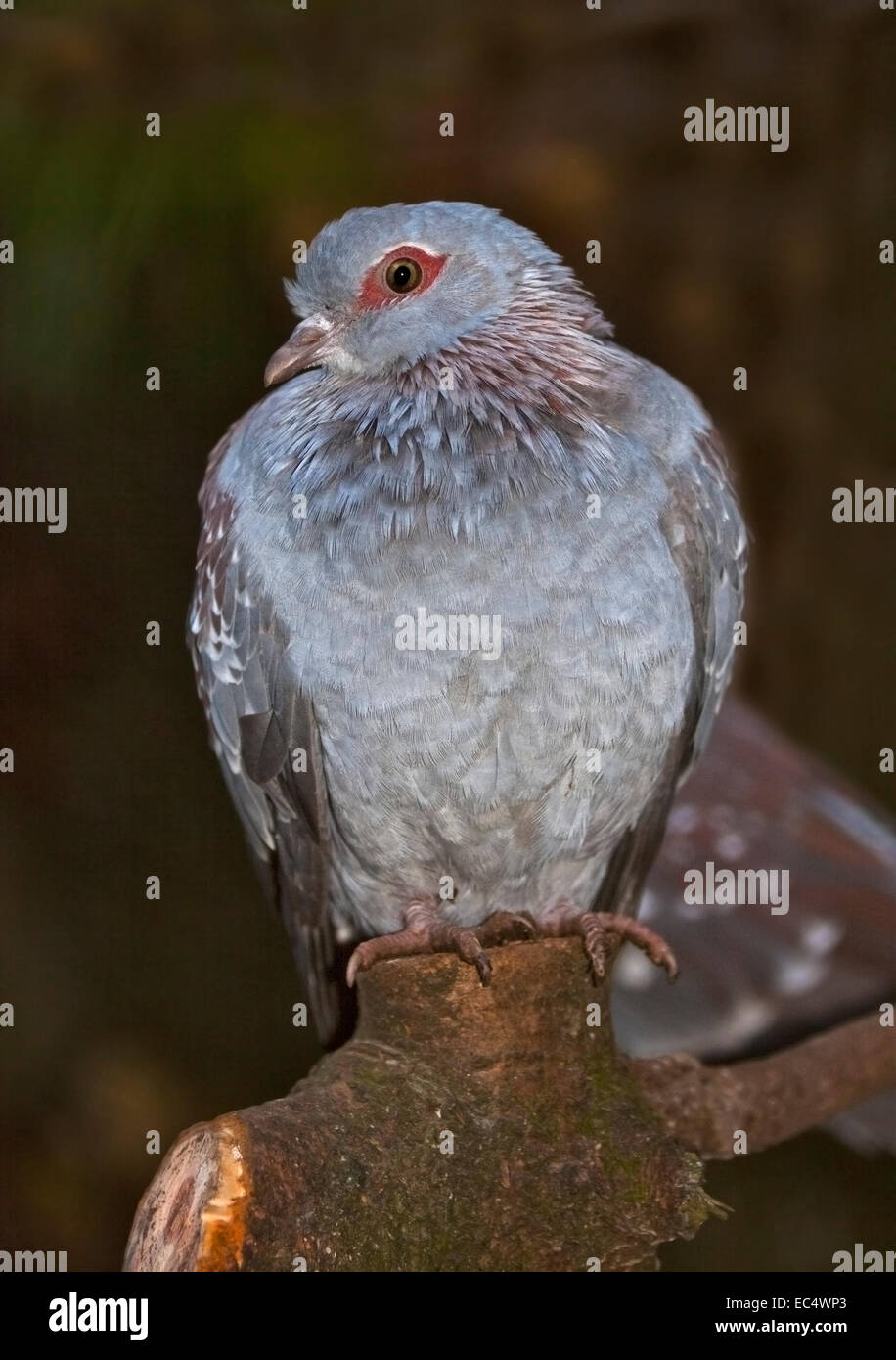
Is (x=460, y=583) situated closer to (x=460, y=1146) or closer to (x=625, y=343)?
(x=460, y=1146)

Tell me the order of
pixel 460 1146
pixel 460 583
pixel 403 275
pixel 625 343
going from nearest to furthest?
pixel 460 1146 → pixel 460 583 → pixel 403 275 → pixel 625 343

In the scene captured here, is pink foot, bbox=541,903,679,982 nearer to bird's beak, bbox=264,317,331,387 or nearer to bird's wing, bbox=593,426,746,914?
bird's wing, bbox=593,426,746,914

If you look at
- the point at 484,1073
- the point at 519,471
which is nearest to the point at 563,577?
the point at 519,471

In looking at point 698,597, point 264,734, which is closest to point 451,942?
point 264,734

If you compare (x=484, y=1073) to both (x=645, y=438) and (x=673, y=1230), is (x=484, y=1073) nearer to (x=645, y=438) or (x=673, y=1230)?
(x=673, y=1230)

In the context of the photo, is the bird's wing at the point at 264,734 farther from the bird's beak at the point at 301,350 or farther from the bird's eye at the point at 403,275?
the bird's eye at the point at 403,275

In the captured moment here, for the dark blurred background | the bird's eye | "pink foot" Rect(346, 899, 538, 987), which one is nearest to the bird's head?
the bird's eye

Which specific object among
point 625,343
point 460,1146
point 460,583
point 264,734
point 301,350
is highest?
point 625,343
